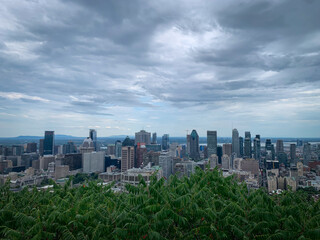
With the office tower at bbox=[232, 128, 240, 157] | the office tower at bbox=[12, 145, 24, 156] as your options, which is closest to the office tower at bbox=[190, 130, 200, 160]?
the office tower at bbox=[232, 128, 240, 157]

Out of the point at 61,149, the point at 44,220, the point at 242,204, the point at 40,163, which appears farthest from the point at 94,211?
the point at 61,149

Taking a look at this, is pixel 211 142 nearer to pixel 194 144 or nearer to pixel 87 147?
pixel 194 144

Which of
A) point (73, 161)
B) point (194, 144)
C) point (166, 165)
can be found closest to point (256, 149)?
point (194, 144)

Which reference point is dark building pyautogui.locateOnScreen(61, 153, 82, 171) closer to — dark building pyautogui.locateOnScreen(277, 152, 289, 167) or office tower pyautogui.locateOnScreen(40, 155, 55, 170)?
office tower pyautogui.locateOnScreen(40, 155, 55, 170)

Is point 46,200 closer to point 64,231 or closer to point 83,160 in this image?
point 64,231

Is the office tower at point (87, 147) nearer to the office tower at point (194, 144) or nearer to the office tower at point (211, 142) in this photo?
the office tower at point (194, 144)

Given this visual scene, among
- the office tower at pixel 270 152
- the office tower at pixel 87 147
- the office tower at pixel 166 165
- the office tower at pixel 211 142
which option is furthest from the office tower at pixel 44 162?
the office tower at pixel 270 152
